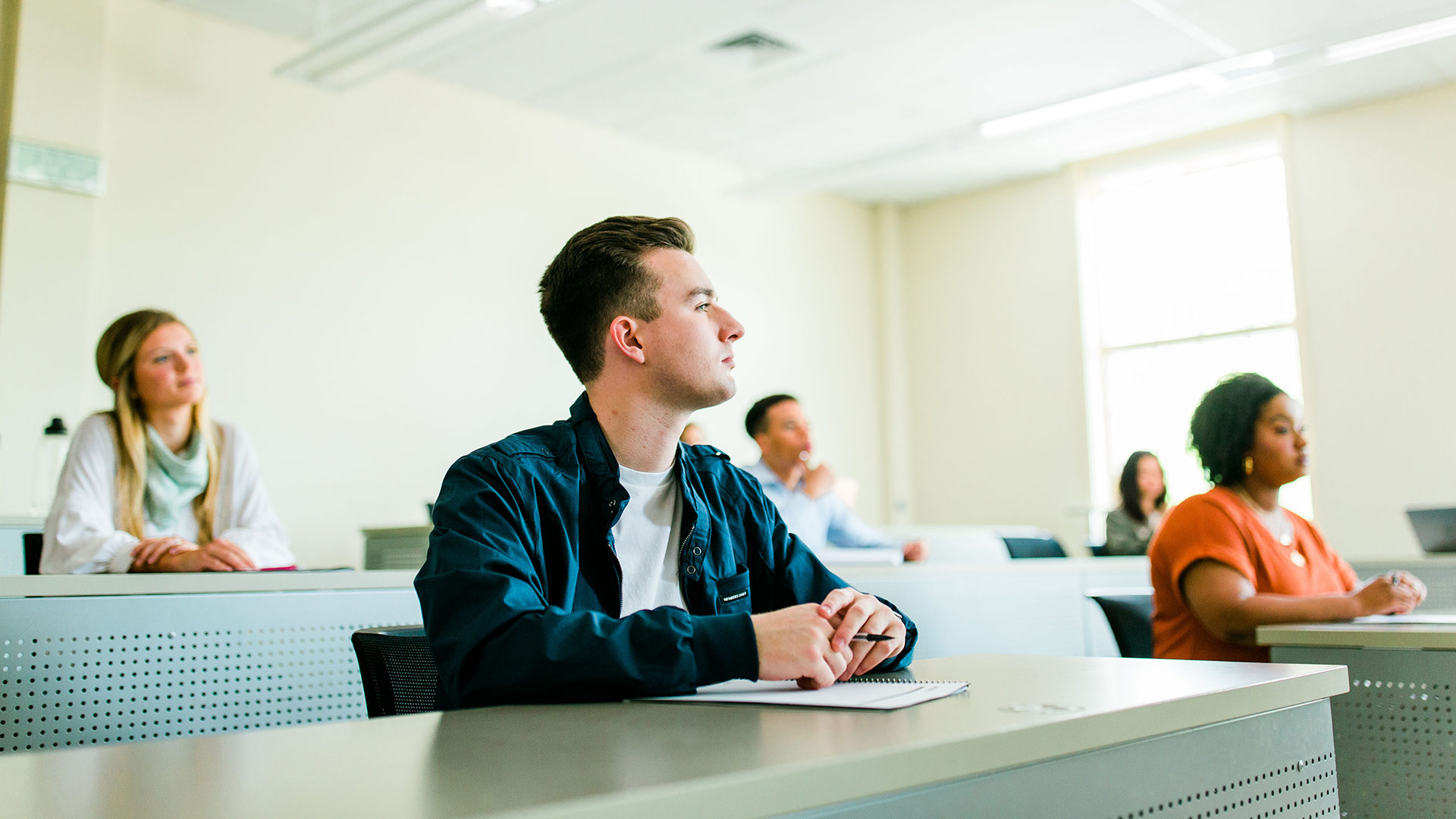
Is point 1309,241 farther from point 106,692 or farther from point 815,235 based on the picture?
point 106,692

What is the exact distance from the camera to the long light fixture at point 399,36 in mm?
4199

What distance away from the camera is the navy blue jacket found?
3.42ft

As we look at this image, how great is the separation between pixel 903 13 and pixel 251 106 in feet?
9.83

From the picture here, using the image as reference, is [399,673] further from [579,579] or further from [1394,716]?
[1394,716]

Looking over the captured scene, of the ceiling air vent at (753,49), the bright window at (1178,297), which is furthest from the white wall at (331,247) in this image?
the bright window at (1178,297)

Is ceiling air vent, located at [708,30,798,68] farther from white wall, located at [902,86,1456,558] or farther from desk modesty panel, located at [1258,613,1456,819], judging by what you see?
desk modesty panel, located at [1258,613,1456,819]

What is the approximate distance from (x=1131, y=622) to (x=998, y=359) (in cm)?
572

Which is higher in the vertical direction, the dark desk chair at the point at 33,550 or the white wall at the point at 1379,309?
the white wall at the point at 1379,309

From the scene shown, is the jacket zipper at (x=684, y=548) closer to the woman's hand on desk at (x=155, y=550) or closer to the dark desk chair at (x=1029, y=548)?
the woman's hand on desk at (x=155, y=550)

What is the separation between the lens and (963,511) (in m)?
7.89

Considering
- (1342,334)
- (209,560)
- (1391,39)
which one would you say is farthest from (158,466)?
(1342,334)

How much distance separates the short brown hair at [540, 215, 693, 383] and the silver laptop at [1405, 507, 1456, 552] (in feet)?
10.5

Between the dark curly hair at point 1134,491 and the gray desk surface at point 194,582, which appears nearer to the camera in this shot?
the gray desk surface at point 194,582

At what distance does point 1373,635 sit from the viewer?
180 cm
